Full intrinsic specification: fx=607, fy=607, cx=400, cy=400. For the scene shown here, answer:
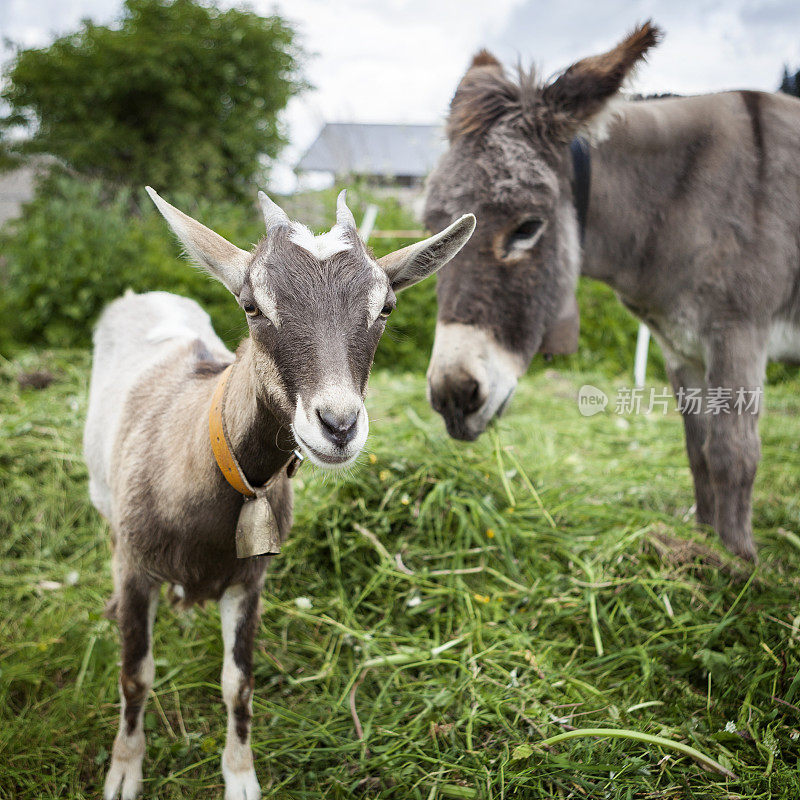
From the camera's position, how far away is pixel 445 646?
92.6 inches

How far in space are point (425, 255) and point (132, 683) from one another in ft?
5.51

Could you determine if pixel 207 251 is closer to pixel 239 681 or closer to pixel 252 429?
pixel 252 429

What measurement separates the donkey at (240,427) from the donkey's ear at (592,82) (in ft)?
3.47

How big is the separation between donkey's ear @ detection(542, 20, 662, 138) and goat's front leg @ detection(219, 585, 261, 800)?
7.11 ft

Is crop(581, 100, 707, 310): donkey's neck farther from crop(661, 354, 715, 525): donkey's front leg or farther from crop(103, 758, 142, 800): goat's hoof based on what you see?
crop(103, 758, 142, 800): goat's hoof

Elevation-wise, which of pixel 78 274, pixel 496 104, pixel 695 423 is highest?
pixel 496 104

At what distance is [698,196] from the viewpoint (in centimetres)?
254

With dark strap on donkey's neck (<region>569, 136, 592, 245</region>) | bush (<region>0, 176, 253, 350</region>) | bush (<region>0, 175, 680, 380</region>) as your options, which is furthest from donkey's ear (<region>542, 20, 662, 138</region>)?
bush (<region>0, 176, 253, 350</region>)

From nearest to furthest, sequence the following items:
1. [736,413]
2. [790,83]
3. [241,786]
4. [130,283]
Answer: [241,786] → [736,413] → [790,83] → [130,283]

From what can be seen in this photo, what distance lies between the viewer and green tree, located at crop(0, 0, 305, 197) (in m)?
10.9

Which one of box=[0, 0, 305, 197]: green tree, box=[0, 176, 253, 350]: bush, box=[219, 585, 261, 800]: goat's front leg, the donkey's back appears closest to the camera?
box=[219, 585, 261, 800]: goat's front leg

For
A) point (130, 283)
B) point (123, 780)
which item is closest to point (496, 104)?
point (123, 780)

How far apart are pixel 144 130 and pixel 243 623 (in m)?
11.8

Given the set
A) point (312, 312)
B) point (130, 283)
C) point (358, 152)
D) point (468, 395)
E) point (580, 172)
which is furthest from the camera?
point (358, 152)
